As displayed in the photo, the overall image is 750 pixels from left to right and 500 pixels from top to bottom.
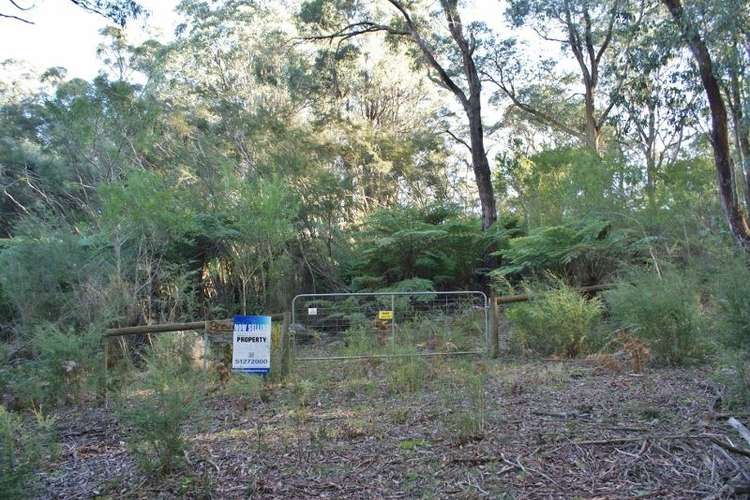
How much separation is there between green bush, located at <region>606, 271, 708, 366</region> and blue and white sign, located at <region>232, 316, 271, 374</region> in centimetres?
514

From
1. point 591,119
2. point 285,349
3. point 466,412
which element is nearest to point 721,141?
point 285,349

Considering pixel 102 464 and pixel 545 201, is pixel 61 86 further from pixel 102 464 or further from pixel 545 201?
pixel 102 464

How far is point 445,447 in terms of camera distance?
18.1 feet

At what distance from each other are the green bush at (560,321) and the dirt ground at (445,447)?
2158 mm

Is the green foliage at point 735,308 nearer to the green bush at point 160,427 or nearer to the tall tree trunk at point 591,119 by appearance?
the green bush at point 160,427

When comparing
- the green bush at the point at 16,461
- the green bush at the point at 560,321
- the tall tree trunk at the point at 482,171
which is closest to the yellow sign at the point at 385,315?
the green bush at the point at 560,321

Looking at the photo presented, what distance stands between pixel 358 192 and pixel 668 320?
17.5 m

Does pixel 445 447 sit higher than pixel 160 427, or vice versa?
pixel 160 427

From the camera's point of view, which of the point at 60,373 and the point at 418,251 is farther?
the point at 418,251

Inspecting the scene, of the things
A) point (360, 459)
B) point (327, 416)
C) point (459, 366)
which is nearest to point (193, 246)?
point (459, 366)

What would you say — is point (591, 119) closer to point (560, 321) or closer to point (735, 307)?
point (560, 321)

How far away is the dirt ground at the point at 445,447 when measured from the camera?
4.69 m

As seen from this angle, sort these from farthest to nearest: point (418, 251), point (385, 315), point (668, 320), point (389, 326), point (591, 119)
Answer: point (591, 119), point (418, 251), point (389, 326), point (385, 315), point (668, 320)

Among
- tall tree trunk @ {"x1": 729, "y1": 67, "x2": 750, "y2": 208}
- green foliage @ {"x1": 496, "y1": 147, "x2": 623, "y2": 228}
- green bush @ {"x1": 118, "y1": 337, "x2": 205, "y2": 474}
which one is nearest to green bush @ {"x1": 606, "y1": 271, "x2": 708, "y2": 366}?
tall tree trunk @ {"x1": 729, "y1": 67, "x2": 750, "y2": 208}
